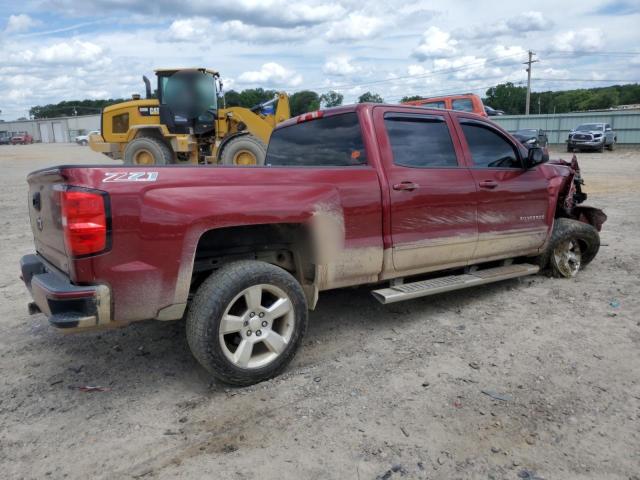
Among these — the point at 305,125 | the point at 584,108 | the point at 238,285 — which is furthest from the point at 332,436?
the point at 584,108

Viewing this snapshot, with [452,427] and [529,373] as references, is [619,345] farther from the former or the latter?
[452,427]

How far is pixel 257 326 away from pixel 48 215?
152 centimetres

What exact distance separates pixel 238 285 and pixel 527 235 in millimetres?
3216

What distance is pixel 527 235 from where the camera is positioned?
16.9 feet

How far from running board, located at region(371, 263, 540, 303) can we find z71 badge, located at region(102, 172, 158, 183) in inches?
78.4

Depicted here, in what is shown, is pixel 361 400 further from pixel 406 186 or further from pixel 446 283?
pixel 406 186

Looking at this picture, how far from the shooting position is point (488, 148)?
493 cm

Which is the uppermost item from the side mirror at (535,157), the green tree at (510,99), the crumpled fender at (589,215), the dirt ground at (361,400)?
the green tree at (510,99)

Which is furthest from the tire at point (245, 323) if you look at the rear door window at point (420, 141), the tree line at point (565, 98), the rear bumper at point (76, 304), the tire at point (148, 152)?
the tree line at point (565, 98)

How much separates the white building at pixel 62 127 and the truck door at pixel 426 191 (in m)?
83.5

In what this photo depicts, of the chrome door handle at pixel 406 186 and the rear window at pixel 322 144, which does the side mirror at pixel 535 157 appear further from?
the rear window at pixel 322 144

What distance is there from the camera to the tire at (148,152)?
1314 cm

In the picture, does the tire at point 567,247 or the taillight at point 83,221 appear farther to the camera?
the tire at point 567,247

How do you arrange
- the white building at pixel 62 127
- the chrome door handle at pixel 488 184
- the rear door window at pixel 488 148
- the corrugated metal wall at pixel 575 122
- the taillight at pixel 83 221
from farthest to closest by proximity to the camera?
the white building at pixel 62 127 → the corrugated metal wall at pixel 575 122 → the rear door window at pixel 488 148 → the chrome door handle at pixel 488 184 → the taillight at pixel 83 221
